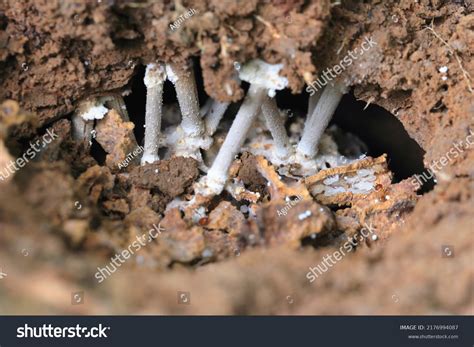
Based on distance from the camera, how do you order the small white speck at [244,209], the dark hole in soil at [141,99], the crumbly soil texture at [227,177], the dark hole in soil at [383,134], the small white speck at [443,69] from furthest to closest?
the dark hole in soil at [383,134]
the dark hole in soil at [141,99]
the small white speck at [244,209]
the small white speck at [443,69]
the crumbly soil texture at [227,177]

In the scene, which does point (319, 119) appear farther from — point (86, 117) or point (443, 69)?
point (86, 117)

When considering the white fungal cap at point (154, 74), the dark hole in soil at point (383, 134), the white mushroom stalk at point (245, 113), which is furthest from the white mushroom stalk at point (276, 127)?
the dark hole in soil at point (383, 134)

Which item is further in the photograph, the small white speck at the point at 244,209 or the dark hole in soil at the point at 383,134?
the dark hole in soil at the point at 383,134

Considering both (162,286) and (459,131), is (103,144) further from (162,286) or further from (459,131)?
(459,131)

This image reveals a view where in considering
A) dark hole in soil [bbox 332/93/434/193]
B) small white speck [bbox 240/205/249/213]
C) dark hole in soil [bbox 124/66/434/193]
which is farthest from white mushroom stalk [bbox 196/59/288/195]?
dark hole in soil [bbox 332/93/434/193]

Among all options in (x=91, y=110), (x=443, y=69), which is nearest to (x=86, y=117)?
(x=91, y=110)

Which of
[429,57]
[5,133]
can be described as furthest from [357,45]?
[5,133]

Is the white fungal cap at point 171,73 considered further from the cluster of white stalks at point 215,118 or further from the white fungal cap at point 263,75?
the white fungal cap at point 263,75
